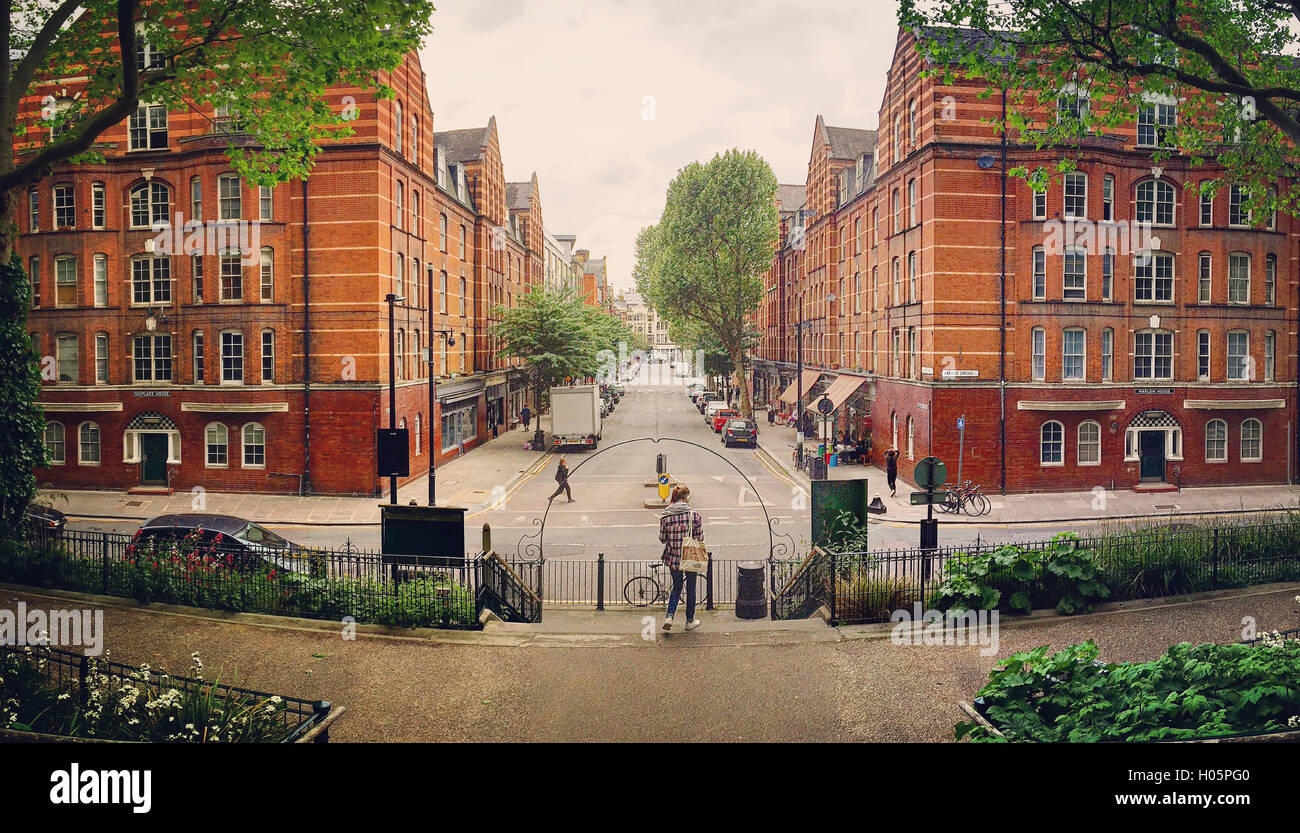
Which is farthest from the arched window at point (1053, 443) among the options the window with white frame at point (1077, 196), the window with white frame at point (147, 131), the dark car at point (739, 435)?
the window with white frame at point (147, 131)

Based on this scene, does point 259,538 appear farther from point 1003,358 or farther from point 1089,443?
point 1089,443

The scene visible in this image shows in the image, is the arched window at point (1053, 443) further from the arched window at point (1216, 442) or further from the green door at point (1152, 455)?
the arched window at point (1216, 442)

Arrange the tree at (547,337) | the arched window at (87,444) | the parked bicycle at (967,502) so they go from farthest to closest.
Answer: the tree at (547,337) < the arched window at (87,444) < the parked bicycle at (967,502)

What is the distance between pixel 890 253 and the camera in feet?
106

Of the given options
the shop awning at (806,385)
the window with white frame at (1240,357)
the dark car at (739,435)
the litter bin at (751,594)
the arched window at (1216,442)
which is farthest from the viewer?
the shop awning at (806,385)

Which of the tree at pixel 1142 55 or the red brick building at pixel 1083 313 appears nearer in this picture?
the tree at pixel 1142 55

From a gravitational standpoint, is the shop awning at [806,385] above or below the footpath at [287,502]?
above

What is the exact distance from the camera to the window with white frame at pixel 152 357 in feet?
92.4

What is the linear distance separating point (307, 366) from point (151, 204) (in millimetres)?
8704

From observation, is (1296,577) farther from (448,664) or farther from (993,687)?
(448,664)

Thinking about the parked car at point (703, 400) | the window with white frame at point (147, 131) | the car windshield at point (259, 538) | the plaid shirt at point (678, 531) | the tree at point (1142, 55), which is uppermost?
the window with white frame at point (147, 131)

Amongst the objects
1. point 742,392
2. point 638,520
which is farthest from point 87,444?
point 742,392

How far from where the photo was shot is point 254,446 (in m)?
27.2

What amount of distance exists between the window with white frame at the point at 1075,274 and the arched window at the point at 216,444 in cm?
3051
